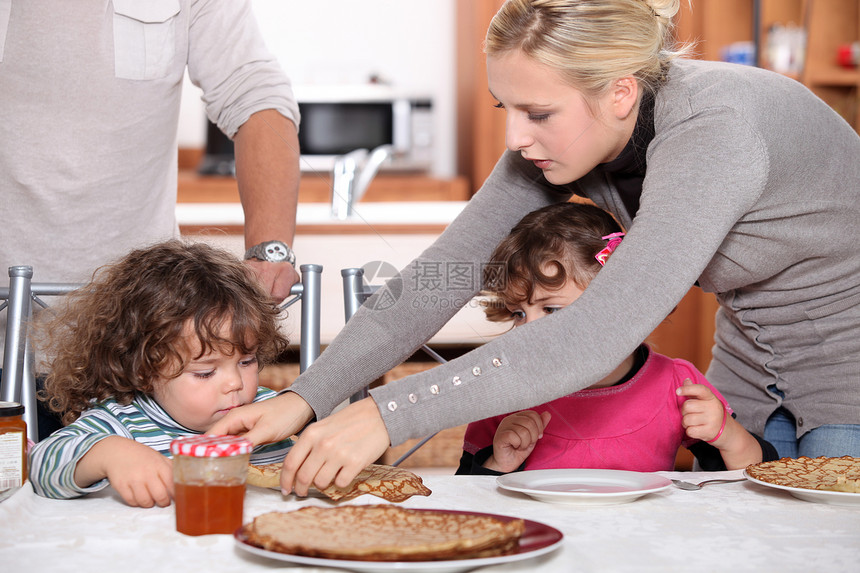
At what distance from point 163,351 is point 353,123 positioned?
3.08 m

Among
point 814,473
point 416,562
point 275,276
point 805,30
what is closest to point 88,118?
point 275,276

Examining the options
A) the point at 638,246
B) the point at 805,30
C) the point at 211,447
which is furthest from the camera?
the point at 805,30

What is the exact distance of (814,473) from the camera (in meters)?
0.88

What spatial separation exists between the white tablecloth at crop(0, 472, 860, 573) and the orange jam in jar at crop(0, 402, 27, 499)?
3 centimetres

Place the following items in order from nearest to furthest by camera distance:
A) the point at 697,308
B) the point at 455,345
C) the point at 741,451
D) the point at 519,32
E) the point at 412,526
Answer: the point at 412,526
the point at 519,32
the point at 741,451
the point at 455,345
the point at 697,308

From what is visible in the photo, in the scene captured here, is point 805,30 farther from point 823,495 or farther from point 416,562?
point 416,562

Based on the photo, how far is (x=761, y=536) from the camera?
0.70m

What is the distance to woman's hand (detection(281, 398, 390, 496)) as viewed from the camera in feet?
2.46

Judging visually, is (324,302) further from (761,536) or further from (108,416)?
(761,536)

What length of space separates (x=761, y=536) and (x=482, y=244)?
1.93 feet

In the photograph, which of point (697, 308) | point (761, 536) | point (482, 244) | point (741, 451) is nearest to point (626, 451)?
point (741, 451)

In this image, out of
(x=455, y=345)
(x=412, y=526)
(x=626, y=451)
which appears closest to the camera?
(x=412, y=526)

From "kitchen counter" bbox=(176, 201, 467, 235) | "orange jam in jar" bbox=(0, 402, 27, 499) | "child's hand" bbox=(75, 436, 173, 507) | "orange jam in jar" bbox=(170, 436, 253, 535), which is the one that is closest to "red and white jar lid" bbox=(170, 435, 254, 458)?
"orange jam in jar" bbox=(170, 436, 253, 535)

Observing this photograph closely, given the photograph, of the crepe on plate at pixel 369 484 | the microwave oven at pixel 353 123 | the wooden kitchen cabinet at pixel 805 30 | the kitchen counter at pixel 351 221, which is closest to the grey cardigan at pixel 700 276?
the crepe on plate at pixel 369 484
